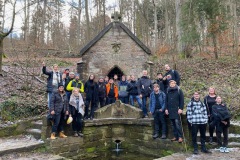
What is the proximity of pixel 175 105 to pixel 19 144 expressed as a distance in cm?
520

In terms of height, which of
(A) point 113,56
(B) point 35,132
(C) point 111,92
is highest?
(A) point 113,56

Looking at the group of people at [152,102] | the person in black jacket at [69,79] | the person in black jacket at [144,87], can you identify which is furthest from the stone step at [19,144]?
the person in black jacket at [144,87]

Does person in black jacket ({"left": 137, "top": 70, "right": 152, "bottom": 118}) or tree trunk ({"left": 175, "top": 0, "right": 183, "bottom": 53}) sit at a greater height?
tree trunk ({"left": 175, "top": 0, "right": 183, "bottom": 53})

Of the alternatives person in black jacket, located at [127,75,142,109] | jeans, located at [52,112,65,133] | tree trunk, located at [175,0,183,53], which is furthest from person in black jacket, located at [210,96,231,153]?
tree trunk, located at [175,0,183,53]

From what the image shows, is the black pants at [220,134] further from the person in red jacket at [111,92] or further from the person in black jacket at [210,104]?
the person in red jacket at [111,92]

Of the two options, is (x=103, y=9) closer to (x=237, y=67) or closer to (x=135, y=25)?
(x=135, y=25)

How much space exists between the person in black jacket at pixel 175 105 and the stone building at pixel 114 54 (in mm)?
5266

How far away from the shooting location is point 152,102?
29.1 ft

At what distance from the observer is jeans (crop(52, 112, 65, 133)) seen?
8484 millimetres

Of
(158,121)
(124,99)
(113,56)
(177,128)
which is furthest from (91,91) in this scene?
(113,56)

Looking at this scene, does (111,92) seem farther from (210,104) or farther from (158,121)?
(210,104)

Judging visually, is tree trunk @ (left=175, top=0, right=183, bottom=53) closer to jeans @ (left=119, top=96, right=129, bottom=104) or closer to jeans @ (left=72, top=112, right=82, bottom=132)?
jeans @ (left=119, top=96, right=129, bottom=104)

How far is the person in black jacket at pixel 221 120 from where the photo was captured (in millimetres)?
7508

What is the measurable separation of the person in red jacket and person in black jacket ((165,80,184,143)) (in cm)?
330
